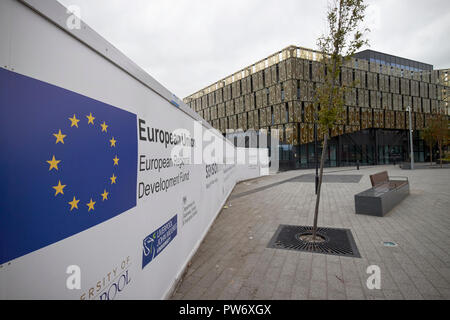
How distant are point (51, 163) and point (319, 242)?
16.3ft

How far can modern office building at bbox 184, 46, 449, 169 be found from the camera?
3105 cm

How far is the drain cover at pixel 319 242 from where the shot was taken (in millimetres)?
4348

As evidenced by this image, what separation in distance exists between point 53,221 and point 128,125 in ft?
3.54

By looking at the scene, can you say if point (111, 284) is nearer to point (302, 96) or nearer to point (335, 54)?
point (335, 54)

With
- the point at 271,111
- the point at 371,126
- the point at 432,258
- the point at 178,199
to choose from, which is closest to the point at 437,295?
the point at 432,258

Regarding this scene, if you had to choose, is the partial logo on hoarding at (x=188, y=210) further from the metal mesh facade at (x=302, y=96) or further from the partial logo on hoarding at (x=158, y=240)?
the metal mesh facade at (x=302, y=96)

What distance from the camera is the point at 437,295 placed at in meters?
2.86

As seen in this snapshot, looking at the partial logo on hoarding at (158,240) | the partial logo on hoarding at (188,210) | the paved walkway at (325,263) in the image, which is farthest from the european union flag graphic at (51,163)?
the paved walkway at (325,263)

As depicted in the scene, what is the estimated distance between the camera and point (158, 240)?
281cm

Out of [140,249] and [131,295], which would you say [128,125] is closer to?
[140,249]

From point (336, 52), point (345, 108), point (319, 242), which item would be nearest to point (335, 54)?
point (336, 52)

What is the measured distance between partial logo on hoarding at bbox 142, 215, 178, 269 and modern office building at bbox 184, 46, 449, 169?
25.6m

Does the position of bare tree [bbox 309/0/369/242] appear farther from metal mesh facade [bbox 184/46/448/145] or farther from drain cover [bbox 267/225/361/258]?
metal mesh facade [bbox 184/46/448/145]

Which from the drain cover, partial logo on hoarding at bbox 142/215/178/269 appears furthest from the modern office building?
partial logo on hoarding at bbox 142/215/178/269
